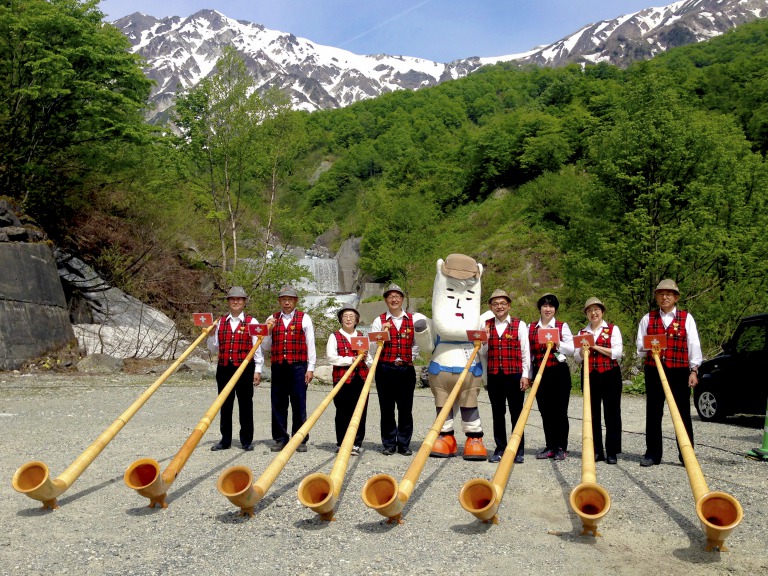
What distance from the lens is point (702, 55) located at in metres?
78.1

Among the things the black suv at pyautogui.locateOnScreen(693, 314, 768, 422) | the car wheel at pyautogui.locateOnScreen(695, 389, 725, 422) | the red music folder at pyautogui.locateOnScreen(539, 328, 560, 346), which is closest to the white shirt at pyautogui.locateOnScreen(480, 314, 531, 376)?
the red music folder at pyautogui.locateOnScreen(539, 328, 560, 346)

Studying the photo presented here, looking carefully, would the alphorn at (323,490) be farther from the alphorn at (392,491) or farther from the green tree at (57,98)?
the green tree at (57,98)

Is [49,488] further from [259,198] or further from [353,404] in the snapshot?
[259,198]

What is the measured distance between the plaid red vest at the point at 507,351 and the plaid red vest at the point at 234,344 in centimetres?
276

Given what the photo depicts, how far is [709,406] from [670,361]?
4.73m

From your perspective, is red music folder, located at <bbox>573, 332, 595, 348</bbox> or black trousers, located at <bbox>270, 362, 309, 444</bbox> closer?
red music folder, located at <bbox>573, 332, 595, 348</bbox>

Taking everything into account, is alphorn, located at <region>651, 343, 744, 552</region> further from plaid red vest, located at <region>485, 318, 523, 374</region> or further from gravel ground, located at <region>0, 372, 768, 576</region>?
plaid red vest, located at <region>485, 318, 523, 374</region>

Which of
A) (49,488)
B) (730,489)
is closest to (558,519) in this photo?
(730,489)

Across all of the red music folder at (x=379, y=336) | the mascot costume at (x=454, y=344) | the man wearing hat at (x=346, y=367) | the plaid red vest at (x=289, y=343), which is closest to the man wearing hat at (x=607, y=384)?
the mascot costume at (x=454, y=344)

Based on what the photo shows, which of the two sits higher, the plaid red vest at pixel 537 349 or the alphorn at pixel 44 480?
the plaid red vest at pixel 537 349

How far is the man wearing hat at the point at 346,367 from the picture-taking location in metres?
7.41

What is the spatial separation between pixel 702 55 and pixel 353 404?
8554 centimetres

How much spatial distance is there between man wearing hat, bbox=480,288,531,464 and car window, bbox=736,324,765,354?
5.05 meters

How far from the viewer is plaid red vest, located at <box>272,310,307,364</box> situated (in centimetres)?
750
